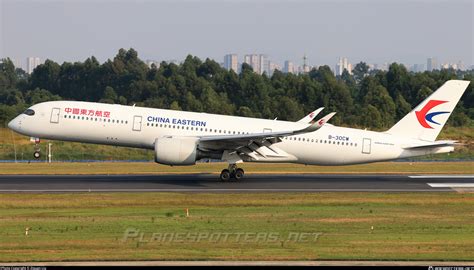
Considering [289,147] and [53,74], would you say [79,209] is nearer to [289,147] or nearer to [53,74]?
[289,147]

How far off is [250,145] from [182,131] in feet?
12.2

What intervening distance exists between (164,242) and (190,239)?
93cm

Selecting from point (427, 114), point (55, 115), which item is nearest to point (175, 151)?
point (55, 115)

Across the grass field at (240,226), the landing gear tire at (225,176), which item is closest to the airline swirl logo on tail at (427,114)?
the grass field at (240,226)

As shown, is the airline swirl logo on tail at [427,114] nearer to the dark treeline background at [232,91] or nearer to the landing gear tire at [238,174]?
the landing gear tire at [238,174]

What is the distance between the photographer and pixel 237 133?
1722 inches

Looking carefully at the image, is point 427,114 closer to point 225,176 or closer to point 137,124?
point 225,176

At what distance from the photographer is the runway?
131 ft

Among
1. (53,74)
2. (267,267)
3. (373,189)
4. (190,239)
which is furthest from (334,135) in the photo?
(53,74)

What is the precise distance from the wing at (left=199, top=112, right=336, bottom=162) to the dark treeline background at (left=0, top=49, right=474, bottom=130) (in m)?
40.7

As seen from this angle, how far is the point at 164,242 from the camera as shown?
24859 mm

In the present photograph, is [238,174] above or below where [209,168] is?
above

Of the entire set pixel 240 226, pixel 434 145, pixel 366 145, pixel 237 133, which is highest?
pixel 237 133

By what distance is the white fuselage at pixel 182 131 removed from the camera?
142 feet
